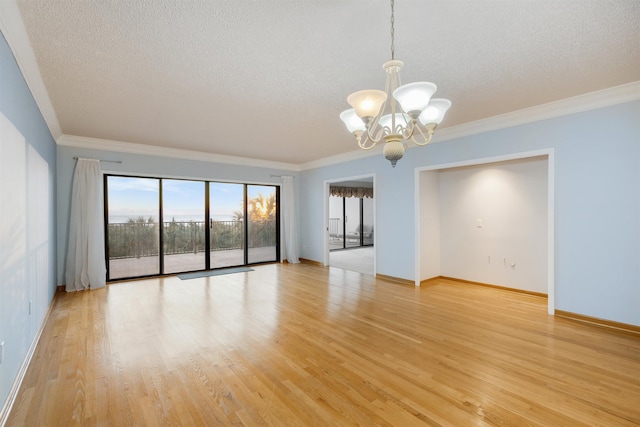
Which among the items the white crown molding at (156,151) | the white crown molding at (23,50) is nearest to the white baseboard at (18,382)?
the white crown molding at (23,50)

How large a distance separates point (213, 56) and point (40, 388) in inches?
112

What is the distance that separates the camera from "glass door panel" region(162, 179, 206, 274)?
6129 millimetres

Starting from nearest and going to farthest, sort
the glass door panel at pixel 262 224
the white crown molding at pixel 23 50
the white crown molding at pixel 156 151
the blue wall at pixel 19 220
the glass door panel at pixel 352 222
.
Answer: the white crown molding at pixel 23 50, the blue wall at pixel 19 220, the white crown molding at pixel 156 151, the glass door panel at pixel 262 224, the glass door panel at pixel 352 222

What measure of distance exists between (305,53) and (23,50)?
2127mm

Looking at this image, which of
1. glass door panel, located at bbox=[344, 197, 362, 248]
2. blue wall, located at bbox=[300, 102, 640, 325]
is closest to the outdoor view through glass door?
glass door panel, located at bbox=[344, 197, 362, 248]

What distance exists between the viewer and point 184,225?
20.8 ft

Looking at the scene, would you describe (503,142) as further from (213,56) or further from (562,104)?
(213,56)

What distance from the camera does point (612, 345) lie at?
290cm

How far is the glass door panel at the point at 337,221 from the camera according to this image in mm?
10975

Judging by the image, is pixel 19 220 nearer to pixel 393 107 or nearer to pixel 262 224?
pixel 393 107

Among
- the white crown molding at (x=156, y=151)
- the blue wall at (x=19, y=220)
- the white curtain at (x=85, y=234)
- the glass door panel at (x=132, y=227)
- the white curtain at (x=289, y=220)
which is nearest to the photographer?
the blue wall at (x=19, y=220)

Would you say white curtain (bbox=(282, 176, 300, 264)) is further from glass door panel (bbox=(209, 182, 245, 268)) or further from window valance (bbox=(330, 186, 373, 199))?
window valance (bbox=(330, 186, 373, 199))

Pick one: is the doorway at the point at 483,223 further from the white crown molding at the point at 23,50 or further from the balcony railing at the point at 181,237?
the white crown molding at the point at 23,50

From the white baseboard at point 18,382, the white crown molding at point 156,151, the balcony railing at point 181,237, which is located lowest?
the white baseboard at point 18,382
